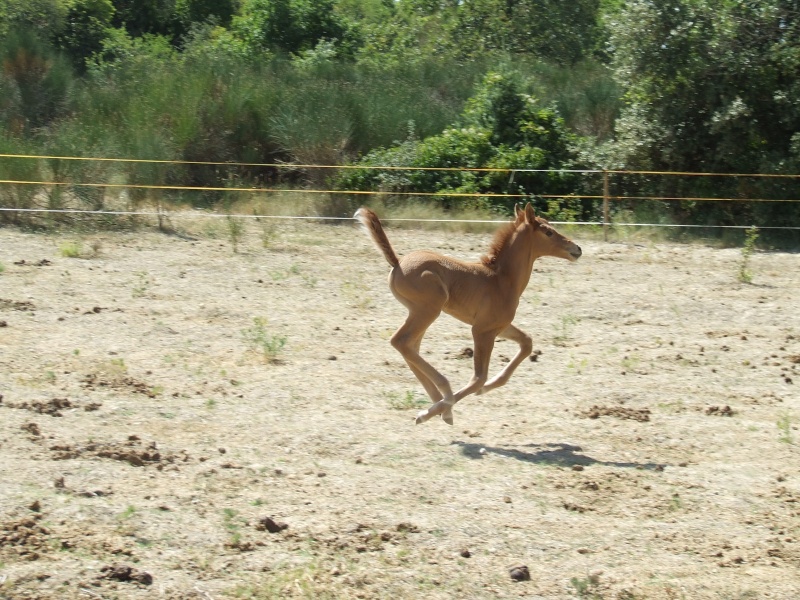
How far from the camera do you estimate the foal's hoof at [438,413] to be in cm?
753

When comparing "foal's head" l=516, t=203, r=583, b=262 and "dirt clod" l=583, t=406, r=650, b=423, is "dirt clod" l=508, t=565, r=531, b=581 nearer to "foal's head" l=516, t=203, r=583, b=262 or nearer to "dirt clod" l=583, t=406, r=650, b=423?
"dirt clod" l=583, t=406, r=650, b=423

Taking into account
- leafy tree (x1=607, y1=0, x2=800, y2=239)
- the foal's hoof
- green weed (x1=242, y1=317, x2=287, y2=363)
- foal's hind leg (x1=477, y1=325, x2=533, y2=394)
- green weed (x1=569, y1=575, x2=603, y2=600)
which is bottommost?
green weed (x1=242, y1=317, x2=287, y2=363)

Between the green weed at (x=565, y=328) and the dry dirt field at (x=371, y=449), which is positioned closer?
the dry dirt field at (x=371, y=449)

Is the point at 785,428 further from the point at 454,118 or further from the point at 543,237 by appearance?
the point at 454,118

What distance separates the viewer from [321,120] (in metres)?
20.4

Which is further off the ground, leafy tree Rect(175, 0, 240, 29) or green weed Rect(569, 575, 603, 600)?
leafy tree Rect(175, 0, 240, 29)

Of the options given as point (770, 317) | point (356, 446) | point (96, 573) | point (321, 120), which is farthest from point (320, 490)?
point (321, 120)

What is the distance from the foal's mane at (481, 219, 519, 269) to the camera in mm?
8211

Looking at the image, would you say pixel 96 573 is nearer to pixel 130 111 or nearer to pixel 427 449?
pixel 427 449

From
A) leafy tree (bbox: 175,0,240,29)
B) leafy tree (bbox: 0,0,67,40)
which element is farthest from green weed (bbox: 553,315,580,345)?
leafy tree (bbox: 175,0,240,29)

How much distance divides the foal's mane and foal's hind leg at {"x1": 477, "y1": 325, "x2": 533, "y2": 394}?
53 cm

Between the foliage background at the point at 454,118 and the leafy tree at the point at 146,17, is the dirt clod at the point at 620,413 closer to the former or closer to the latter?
the foliage background at the point at 454,118

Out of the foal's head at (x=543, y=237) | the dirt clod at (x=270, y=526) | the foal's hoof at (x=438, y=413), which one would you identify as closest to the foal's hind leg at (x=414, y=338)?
the foal's hoof at (x=438, y=413)

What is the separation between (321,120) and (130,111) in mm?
3958
